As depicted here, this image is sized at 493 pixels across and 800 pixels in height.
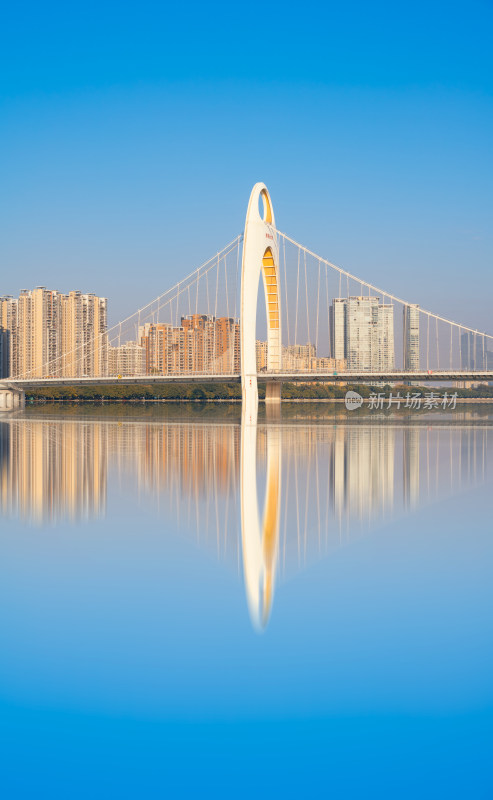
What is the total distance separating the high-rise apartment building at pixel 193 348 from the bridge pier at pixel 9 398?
7402 millimetres

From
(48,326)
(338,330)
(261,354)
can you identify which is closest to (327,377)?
(261,354)

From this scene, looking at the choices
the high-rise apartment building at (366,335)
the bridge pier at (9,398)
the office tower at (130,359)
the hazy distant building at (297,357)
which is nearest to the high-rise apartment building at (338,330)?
the high-rise apartment building at (366,335)

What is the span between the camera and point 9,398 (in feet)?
142

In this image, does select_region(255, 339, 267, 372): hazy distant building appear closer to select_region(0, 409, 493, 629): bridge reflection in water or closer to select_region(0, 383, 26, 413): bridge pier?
select_region(0, 383, 26, 413): bridge pier

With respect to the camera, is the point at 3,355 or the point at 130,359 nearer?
the point at 130,359

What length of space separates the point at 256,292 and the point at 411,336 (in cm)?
742

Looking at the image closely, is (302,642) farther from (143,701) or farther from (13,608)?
(13,608)

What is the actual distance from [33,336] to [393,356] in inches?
1554

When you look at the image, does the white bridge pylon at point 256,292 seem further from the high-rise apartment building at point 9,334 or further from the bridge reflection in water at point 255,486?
the high-rise apartment building at point 9,334

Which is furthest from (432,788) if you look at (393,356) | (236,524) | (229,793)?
(393,356)

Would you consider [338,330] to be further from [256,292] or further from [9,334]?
[9,334]

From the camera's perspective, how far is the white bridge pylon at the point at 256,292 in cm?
3183

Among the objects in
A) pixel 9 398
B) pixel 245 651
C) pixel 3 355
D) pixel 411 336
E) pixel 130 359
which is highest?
pixel 3 355

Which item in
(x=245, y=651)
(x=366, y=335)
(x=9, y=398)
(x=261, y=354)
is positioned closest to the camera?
(x=245, y=651)
